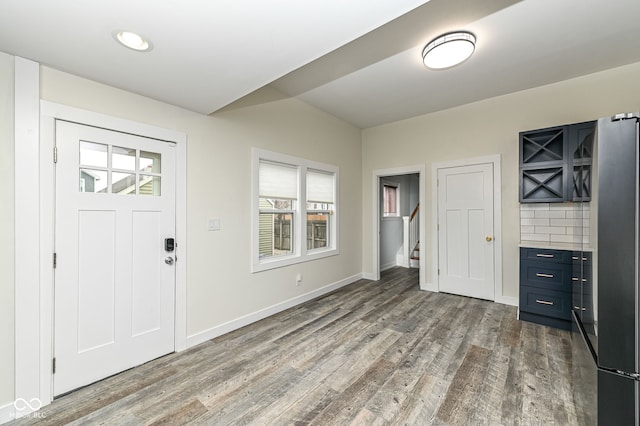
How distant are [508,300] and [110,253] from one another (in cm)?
485

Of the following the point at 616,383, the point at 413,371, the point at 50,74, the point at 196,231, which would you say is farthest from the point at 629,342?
the point at 50,74

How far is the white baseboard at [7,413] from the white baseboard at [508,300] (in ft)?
16.8

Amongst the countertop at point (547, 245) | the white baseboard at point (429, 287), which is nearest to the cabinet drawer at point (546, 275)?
the countertop at point (547, 245)

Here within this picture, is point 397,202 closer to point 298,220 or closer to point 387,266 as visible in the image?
point 387,266

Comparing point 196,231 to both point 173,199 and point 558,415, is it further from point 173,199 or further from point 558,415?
point 558,415

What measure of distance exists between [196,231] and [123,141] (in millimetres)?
1021

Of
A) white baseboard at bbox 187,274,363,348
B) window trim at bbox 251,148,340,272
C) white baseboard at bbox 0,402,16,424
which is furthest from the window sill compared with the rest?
white baseboard at bbox 0,402,16,424

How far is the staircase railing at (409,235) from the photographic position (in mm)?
6446

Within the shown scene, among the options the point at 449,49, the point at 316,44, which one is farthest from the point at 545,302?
the point at 316,44

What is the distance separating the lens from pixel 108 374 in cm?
218

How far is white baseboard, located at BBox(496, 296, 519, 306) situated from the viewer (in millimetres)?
3729

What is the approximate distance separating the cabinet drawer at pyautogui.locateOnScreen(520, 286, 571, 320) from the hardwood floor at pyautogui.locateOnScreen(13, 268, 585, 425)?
0.66 feet

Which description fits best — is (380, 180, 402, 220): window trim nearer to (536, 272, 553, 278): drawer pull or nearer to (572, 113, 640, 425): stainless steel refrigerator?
(536, 272, 553, 278): drawer pull

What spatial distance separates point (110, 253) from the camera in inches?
86.9
